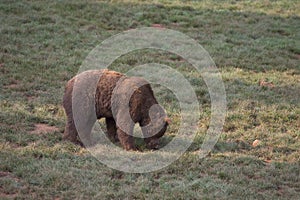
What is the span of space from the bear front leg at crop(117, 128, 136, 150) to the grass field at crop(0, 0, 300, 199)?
62 cm

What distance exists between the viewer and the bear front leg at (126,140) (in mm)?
9312

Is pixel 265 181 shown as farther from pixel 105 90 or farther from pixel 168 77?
pixel 168 77

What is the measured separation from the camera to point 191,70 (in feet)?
47.6

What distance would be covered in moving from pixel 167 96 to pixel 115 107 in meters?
3.24

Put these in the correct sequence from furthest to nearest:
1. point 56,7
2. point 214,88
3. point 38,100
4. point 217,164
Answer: point 56,7 < point 214,88 < point 38,100 < point 217,164

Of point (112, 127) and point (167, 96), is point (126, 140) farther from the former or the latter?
point (167, 96)

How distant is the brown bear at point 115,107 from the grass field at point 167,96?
0.50 meters

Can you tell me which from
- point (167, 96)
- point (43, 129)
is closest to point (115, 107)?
point (43, 129)

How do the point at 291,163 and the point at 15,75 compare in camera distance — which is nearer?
the point at 291,163

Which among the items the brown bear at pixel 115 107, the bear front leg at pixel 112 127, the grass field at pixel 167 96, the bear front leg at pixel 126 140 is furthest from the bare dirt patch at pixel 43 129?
the bear front leg at pixel 126 140

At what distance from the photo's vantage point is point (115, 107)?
30.7 feet

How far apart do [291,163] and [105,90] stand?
124 inches

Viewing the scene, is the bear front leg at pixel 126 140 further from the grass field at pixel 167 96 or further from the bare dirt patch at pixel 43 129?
the bare dirt patch at pixel 43 129

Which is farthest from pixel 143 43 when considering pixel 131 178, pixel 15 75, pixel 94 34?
pixel 131 178
